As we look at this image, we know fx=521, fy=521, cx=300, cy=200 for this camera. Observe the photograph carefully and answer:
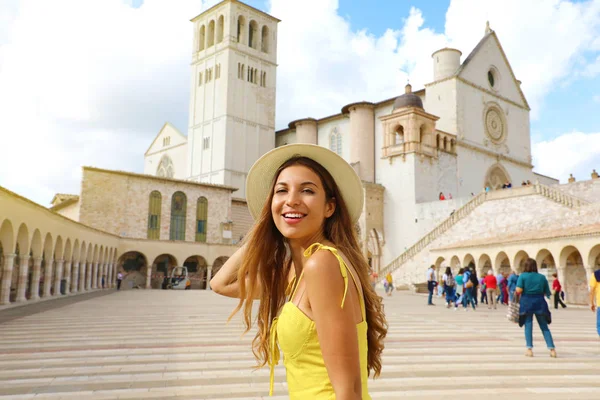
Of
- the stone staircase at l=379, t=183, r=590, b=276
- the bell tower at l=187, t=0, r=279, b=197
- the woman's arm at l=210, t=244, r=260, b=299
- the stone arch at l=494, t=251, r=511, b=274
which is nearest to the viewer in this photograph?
the woman's arm at l=210, t=244, r=260, b=299

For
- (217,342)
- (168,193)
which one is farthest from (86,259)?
(217,342)

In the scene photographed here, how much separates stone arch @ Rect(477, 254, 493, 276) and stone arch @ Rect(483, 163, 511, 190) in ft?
56.0

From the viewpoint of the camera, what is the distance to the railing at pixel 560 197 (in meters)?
25.2

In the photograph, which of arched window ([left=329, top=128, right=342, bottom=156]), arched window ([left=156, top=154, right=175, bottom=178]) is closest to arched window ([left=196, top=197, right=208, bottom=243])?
arched window ([left=329, top=128, right=342, bottom=156])

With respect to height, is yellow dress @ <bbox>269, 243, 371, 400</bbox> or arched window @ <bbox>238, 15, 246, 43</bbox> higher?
arched window @ <bbox>238, 15, 246, 43</bbox>

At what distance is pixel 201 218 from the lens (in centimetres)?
3869

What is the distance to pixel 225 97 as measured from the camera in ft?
163

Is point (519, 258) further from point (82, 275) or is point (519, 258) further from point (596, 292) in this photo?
point (82, 275)

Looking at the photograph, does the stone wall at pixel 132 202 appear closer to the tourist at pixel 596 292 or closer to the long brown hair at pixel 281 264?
the tourist at pixel 596 292

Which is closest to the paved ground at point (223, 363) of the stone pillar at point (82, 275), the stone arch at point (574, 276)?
the stone arch at point (574, 276)

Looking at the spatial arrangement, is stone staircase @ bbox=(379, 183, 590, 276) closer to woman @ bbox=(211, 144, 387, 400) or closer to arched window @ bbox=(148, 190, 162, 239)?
arched window @ bbox=(148, 190, 162, 239)

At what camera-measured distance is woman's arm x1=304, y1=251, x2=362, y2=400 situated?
1523mm

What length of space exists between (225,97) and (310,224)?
49393mm

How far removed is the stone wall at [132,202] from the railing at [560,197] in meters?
22.3
